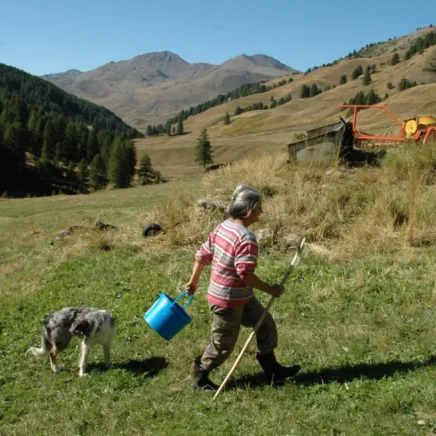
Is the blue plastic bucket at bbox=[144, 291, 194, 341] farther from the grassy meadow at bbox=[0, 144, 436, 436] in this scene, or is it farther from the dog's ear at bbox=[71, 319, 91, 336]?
the dog's ear at bbox=[71, 319, 91, 336]

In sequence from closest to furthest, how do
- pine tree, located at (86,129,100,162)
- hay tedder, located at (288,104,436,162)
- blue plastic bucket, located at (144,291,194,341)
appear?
blue plastic bucket, located at (144,291,194,341), hay tedder, located at (288,104,436,162), pine tree, located at (86,129,100,162)

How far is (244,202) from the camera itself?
3.85 meters

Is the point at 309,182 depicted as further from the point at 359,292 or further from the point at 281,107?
the point at 281,107

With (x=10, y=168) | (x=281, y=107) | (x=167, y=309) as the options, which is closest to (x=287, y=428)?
(x=167, y=309)

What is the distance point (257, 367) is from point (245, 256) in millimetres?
1618

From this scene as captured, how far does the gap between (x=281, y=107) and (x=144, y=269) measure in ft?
488

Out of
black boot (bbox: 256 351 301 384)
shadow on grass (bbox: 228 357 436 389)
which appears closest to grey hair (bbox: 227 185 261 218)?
black boot (bbox: 256 351 301 384)

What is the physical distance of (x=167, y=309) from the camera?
4281 mm

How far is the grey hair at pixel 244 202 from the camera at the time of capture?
3.85 metres

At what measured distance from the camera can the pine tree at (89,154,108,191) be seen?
7756 centimetres

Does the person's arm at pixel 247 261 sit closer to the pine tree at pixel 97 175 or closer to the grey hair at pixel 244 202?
the grey hair at pixel 244 202

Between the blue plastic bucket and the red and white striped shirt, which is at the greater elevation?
the red and white striped shirt

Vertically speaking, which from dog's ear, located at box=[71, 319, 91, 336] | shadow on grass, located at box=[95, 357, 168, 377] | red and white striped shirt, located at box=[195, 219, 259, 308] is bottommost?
shadow on grass, located at box=[95, 357, 168, 377]

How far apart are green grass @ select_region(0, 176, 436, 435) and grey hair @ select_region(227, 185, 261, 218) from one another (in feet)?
5.43
